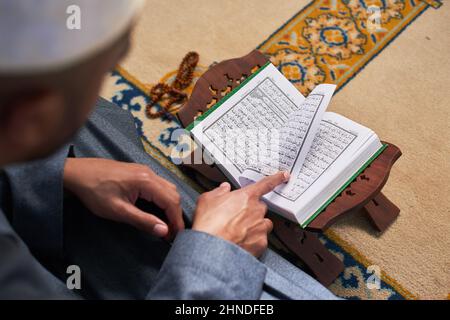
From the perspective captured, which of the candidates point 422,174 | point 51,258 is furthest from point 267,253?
point 422,174

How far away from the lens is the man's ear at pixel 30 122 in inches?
16.6

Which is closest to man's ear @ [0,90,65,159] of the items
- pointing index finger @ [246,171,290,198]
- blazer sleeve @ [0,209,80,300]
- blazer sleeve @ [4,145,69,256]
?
blazer sleeve @ [0,209,80,300]

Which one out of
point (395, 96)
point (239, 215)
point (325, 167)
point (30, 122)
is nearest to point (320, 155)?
point (325, 167)

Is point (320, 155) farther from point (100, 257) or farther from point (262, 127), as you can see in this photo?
point (100, 257)

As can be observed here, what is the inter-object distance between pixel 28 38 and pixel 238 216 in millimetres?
601

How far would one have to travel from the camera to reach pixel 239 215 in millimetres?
958

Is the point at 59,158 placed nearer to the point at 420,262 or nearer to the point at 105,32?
the point at 105,32

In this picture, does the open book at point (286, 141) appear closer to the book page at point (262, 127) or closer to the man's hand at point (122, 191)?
the book page at point (262, 127)

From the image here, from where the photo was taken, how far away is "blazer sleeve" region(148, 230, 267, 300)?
769 millimetres

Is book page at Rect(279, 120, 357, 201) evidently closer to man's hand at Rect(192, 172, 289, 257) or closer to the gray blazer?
man's hand at Rect(192, 172, 289, 257)

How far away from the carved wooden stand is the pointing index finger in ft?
0.45

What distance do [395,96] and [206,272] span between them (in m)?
1.00

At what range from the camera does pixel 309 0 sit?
5.76ft

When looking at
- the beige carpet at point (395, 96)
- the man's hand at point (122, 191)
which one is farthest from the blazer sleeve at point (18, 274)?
the beige carpet at point (395, 96)
